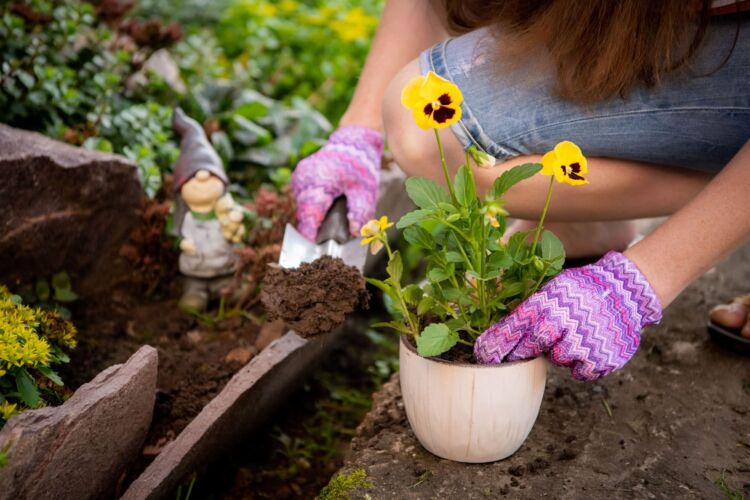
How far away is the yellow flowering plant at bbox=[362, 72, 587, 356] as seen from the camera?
1.26 metres

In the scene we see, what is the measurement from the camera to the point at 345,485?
1434 millimetres

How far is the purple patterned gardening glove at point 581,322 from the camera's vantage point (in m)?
1.34

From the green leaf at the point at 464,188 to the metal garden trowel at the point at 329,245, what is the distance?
48 centimetres

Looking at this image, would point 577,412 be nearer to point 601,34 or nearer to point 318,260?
point 318,260

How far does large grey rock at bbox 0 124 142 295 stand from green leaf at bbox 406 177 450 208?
3.20ft

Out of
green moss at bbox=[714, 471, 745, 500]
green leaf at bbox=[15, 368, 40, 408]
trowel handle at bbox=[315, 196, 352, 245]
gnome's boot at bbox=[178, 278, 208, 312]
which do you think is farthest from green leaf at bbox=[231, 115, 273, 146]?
green moss at bbox=[714, 471, 745, 500]

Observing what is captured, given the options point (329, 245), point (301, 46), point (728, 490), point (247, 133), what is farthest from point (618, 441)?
point (301, 46)

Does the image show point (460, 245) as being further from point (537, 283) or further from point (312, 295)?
point (312, 295)

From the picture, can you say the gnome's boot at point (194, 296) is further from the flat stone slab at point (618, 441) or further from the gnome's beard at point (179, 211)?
the flat stone slab at point (618, 441)

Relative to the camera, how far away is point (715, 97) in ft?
5.21

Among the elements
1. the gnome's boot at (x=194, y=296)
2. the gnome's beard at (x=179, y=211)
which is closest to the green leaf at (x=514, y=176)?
the gnome's beard at (x=179, y=211)

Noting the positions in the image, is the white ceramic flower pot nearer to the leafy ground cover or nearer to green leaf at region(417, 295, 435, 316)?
green leaf at region(417, 295, 435, 316)

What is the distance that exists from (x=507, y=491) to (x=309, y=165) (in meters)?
0.91

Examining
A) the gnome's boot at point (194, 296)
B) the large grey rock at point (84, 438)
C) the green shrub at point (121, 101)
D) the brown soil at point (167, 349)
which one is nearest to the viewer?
the large grey rock at point (84, 438)
